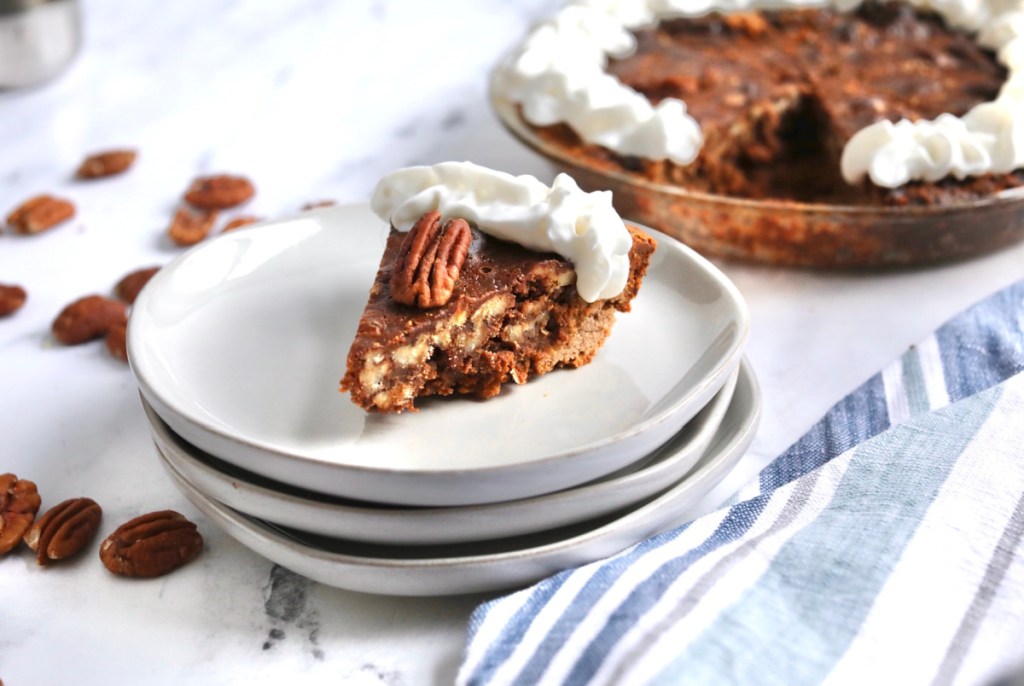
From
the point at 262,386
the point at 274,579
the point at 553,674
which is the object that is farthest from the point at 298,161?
the point at 553,674

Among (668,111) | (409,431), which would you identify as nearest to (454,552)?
(409,431)

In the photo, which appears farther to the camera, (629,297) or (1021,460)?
(629,297)

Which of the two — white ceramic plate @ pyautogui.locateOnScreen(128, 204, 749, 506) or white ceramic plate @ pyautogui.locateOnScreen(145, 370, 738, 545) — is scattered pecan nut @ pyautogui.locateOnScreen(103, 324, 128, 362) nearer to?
white ceramic plate @ pyautogui.locateOnScreen(128, 204, 749, 506)

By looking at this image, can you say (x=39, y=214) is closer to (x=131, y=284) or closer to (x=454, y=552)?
(x=131, y=284)

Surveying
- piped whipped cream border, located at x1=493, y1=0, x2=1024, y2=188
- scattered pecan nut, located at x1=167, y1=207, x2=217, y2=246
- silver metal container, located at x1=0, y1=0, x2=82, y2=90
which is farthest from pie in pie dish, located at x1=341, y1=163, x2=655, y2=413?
silver metal container, located at x1=0, y1=0, x2=82, y2=90

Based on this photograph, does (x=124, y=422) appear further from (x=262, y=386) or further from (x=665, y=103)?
(x=665, y=103)

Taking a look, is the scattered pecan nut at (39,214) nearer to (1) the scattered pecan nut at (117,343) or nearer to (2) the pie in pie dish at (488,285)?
(1) the scattered pecan nut at (117,343)

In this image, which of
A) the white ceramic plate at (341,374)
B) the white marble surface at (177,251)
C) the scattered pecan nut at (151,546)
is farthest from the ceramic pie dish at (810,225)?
the scattered pecan nut at (151,546)
